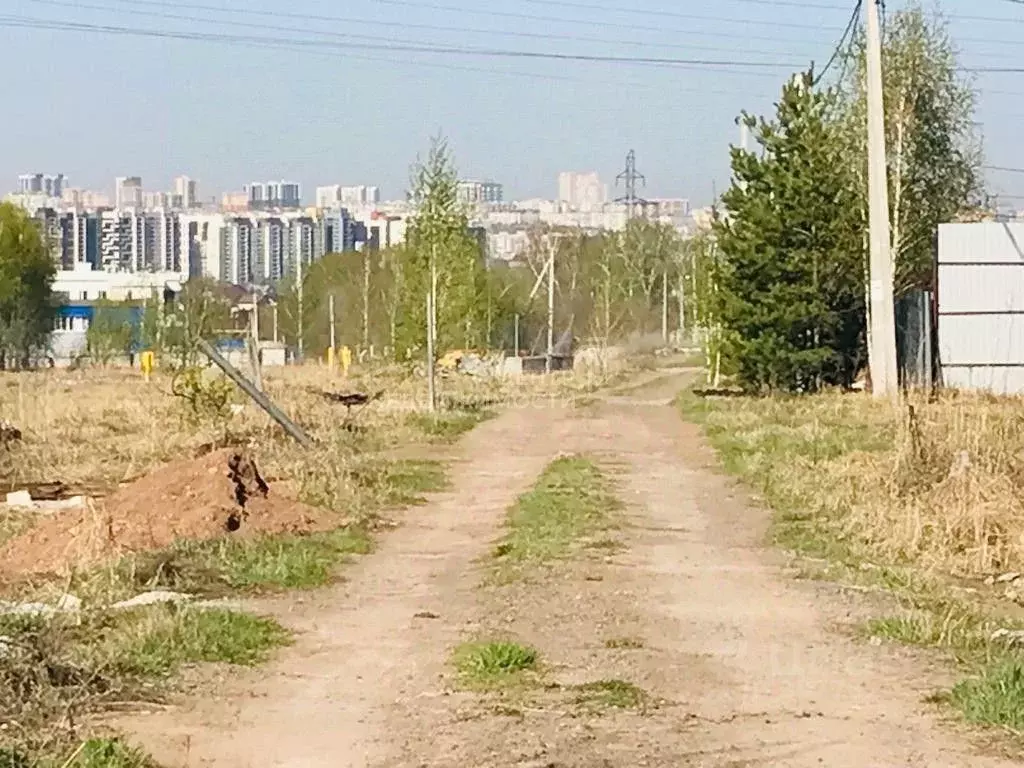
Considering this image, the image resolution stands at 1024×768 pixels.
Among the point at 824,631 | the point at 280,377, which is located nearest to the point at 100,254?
the point at 280,377

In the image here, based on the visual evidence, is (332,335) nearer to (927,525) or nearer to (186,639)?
(927,525)

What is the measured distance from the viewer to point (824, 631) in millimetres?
11180

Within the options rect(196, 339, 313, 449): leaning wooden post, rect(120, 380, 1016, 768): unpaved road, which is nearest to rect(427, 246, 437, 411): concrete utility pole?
rect(196, 339, 313, 449): leaning wooden post

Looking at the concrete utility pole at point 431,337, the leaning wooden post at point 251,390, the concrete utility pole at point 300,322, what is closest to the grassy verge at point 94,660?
the leaning wooden post at point 251,390

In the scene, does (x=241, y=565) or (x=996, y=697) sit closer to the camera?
(x=996, y=697)

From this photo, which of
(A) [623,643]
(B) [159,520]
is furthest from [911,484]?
(B) [159,520]

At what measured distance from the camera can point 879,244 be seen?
29.7 meters

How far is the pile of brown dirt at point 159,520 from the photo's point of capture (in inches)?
561

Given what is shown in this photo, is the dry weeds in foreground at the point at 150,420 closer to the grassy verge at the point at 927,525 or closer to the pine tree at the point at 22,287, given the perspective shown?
the grassy verge at the point at 927,525

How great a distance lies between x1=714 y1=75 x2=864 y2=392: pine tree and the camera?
3622 cm

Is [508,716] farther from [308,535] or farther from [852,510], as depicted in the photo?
[852,510]

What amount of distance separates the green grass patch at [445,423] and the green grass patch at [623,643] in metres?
17.5

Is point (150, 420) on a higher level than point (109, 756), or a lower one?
higher

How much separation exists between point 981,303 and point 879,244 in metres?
6.13
